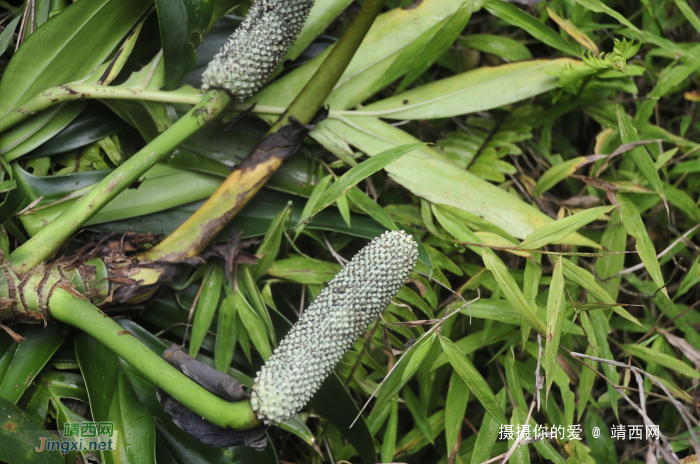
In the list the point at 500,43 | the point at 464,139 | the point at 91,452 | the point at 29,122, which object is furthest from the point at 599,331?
the point at 29,122

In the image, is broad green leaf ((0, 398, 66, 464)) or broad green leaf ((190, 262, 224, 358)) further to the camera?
broad green leaf ((190, 262, 224, 358))

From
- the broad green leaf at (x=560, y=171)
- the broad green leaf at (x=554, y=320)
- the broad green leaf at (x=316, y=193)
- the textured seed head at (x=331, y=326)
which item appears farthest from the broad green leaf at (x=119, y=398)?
the broad green leaf at (x=560, y=171)

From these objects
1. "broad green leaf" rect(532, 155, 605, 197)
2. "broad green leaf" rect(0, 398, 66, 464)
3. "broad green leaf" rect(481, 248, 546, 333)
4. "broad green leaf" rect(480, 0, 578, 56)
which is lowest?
"broad green leaf" rect(0, 398, 66, 464)

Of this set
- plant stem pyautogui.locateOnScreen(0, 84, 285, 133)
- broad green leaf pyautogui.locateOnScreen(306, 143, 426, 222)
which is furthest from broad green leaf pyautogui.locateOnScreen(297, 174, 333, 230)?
plant stem pyautogui.locateOnScreen(0, 84, 285, 133)

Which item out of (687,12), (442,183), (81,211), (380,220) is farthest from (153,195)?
(687,12)

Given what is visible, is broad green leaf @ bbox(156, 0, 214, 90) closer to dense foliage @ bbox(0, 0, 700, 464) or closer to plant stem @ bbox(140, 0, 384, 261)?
dense foliage @ bbox(0, 0, 700, 464)

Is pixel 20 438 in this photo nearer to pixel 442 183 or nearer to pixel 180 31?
pixel 180 31

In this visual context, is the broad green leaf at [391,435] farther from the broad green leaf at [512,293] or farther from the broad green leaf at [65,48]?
the broad green leaf at [65,48]
